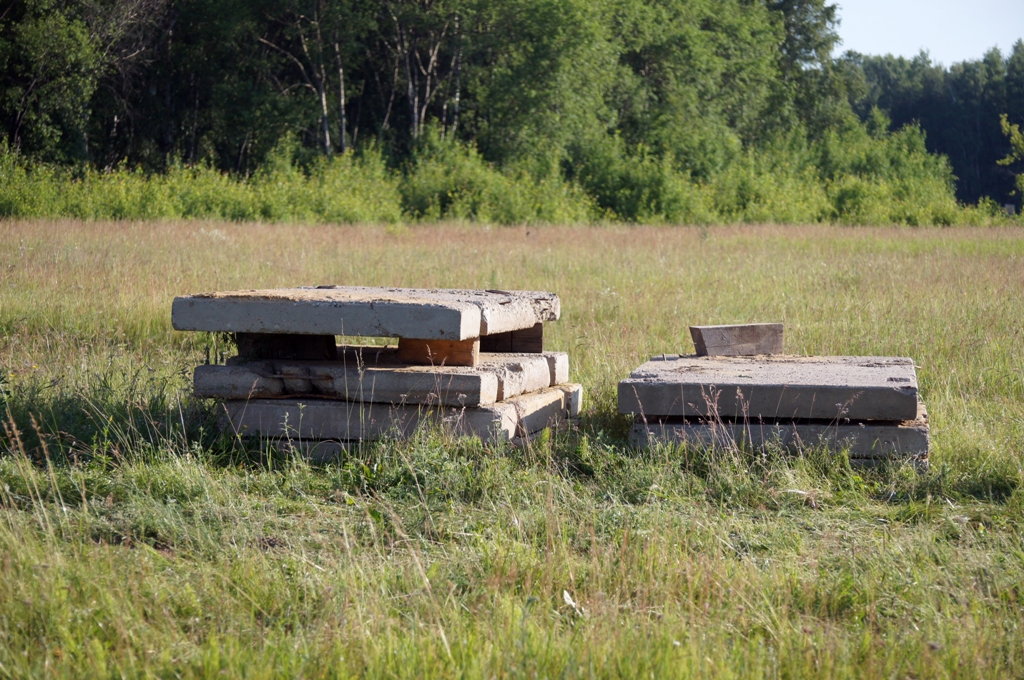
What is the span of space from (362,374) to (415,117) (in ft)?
86.2

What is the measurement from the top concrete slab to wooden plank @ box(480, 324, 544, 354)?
0.88m

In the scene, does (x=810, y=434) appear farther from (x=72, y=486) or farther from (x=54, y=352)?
(x=54, y=352)

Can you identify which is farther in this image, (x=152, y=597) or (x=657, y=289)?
(x=657, y=289)

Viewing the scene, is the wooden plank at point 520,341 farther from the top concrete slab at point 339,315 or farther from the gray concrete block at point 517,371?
the top concrete slab at point 339,315

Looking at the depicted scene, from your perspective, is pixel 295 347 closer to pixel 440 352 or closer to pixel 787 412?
pixel 440 352

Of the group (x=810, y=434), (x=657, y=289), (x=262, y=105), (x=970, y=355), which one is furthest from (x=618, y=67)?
(x=810, y=434)

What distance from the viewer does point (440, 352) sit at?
4.67m

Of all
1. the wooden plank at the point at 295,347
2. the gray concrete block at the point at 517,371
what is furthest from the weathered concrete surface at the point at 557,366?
the wooden plank at the point at 295,347

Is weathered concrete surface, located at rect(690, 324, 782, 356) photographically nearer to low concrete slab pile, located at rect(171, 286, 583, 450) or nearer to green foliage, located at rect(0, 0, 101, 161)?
low concrete slab pile, located at rect(171, 286, 583, 450)

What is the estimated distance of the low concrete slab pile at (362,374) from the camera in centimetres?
434

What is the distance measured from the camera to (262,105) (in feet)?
96.6

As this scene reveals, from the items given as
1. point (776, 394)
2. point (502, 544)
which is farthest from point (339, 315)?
point (776, 394)

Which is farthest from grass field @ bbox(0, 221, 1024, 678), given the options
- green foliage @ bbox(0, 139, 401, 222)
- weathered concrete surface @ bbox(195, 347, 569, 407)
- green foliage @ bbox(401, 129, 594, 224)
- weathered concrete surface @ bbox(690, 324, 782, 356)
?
green foliage @ bbox(401, 129, 594, 224)

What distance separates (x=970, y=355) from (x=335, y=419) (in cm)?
477
